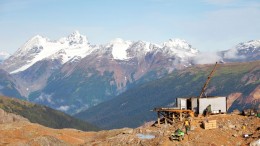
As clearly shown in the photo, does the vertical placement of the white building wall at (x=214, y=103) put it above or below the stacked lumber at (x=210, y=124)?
above

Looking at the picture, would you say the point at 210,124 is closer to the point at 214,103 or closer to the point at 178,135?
the point at 178,135

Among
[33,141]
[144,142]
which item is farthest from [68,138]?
[144,142]

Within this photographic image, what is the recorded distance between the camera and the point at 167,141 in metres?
91.0

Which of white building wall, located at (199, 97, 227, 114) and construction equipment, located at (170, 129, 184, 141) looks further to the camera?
white building wall, located at (199, 97, 227, 114)

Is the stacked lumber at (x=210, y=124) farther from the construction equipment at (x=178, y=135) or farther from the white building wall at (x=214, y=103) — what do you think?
the white building wall at (x=214, y=103)

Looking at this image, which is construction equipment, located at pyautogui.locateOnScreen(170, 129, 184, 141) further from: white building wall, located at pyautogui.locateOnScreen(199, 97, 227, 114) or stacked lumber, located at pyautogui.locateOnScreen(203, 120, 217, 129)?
white building wall, located at pyautogui.locateOnScreen(199, 97, 227, 114)

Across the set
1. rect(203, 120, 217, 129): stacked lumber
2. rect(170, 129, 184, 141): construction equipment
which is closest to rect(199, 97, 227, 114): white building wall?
rect(203, 120, 217, 129): stacked lumber

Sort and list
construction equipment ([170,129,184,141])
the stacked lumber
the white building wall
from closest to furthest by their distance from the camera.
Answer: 1. construction equipment ([170,129,184,141])
2. the stacked lumber
3. the white building wall

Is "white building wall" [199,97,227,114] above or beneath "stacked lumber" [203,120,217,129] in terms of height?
above

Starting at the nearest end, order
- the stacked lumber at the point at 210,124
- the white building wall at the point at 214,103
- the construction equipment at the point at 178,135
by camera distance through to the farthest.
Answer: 1. the construction equipment at the point at 178,135
2. the stacked lumber at the point at 210,124
3. the white building wall at the point at 214,103

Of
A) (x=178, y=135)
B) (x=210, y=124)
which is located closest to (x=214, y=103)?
(x=210, y=124)

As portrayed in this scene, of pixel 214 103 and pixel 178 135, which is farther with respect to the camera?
pixel 214 103

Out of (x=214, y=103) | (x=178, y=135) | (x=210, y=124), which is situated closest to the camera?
(x=178, y=135)

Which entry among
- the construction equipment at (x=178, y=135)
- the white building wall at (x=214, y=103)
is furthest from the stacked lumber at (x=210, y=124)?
the white building wall at (x=214, y=103)
